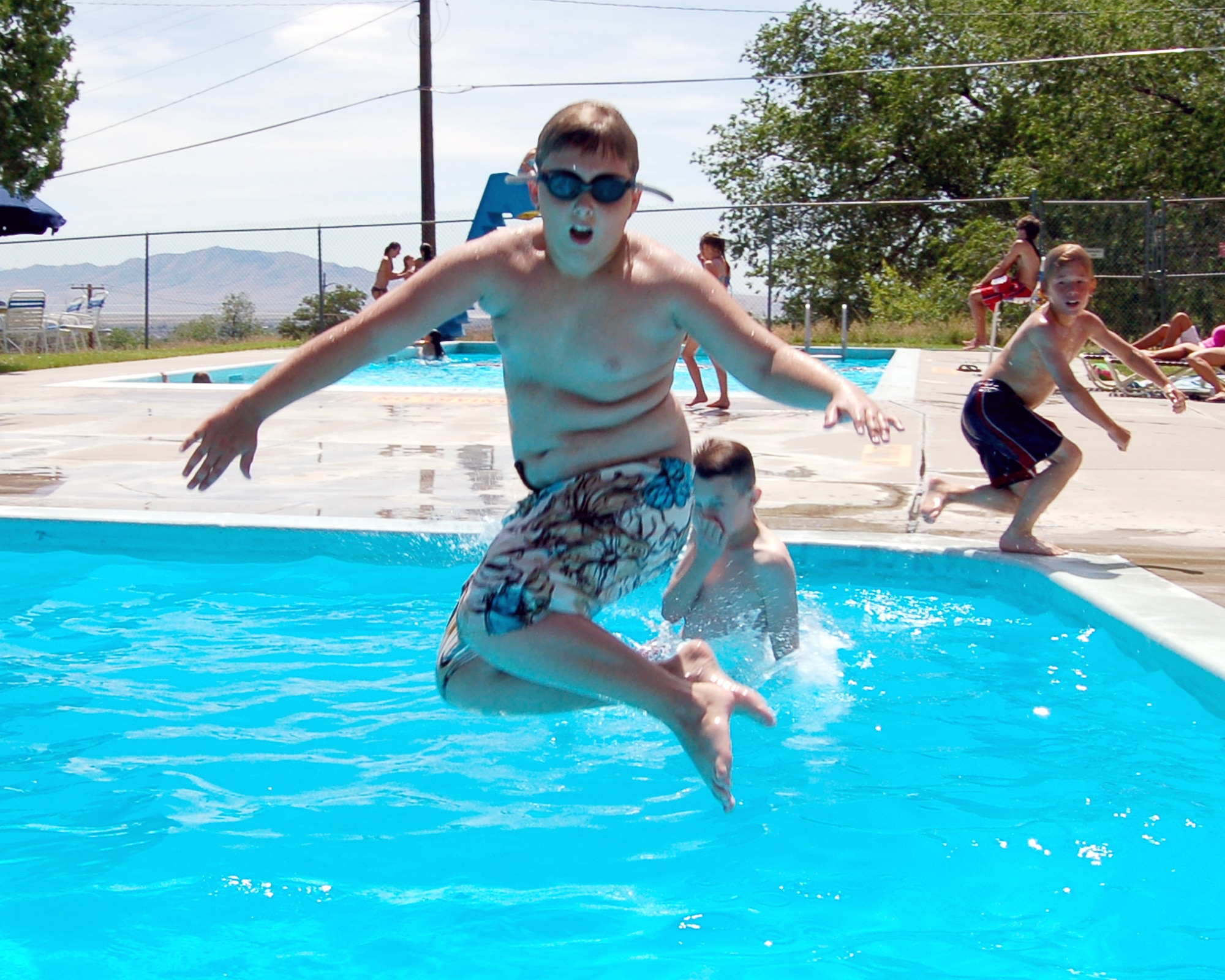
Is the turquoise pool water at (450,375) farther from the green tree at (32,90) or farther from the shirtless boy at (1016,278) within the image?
the green tree at (32,90)

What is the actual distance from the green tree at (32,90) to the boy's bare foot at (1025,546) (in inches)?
516

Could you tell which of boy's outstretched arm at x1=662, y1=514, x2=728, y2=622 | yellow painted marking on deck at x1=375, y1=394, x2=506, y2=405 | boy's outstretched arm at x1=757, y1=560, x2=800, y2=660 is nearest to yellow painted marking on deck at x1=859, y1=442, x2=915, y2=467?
boy's outstretched arm at x1=757, y1=560, x2=800, y2=660

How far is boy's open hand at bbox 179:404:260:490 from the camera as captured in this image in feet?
7.80

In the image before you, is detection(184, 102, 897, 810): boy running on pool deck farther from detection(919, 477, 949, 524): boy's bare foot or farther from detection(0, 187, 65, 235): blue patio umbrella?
detection(0, 187, 65, 235): blue patio umbrella

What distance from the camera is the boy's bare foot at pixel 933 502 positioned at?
538 centimetres

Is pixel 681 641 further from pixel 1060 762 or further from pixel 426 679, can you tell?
pixel 1060 762

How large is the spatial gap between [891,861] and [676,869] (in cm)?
50

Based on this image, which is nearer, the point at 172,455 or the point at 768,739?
the point at 768,739

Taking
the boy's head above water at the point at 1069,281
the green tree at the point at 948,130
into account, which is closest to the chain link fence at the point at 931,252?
the green tree at the point at 948,130

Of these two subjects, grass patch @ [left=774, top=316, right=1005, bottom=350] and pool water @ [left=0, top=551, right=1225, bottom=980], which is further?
grass patch @ [left=774, top=316, right=1005, bottom=350]

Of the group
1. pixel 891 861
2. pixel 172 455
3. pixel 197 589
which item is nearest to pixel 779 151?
pixel 172 455

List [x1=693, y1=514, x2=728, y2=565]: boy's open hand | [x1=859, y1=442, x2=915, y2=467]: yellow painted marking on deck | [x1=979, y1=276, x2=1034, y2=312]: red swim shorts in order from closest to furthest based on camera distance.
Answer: [x1=693, y1=514, x2=728, y2=565]: boy's open hand → [x1=859, y1=442, x2=915, y2=467]: yellow painted marking on deck → [x1=979, y1=276, x2=1034, y2=312]: red swim shorts

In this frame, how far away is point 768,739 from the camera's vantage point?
12.0 feet

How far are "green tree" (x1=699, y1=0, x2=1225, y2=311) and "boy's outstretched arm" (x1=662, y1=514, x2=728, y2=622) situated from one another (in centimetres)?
2133
